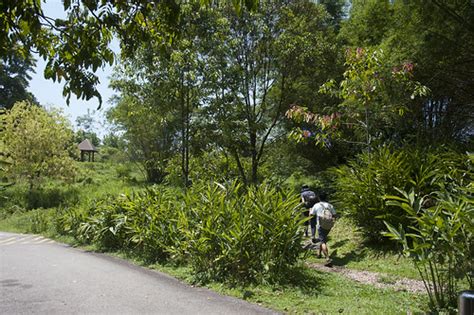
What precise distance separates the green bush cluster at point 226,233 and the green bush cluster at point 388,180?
6.80 ft

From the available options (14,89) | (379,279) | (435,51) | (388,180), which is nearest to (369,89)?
(388,180)

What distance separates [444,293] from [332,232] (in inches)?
225

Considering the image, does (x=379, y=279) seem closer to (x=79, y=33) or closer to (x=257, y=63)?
(x=79, y=33)

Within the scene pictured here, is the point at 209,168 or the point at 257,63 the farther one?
the point at 209,168

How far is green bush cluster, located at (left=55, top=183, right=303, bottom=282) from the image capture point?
6.88m

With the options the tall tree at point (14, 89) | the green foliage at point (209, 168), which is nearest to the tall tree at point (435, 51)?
the green foliage at point (209, 168)

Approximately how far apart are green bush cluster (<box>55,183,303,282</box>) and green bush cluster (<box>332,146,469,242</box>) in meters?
2.07

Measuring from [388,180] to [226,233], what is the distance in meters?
3.77

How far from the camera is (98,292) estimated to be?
6.29 meters

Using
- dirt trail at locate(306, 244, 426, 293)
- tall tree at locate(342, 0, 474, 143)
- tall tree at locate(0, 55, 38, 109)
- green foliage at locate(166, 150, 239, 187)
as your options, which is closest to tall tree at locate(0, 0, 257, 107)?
dirt trail at locate(306, 244, 426, 293)

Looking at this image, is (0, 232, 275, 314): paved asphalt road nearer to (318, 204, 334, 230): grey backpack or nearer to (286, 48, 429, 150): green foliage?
(318, 204, 334, 230): grey backpack

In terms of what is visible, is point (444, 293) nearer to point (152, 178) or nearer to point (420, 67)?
point (420, 67)

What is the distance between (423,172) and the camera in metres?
8.37

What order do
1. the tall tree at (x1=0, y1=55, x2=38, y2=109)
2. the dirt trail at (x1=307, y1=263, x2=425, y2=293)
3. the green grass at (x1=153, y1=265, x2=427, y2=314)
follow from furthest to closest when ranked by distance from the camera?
the tall tree at (x1=0, y1=55, x2=38, y2=109), the dirt trail at (x1=307, y1=263, x2=425, y2=293), the green grass at (x1=153, y1=265, x2=427, y2=314)
